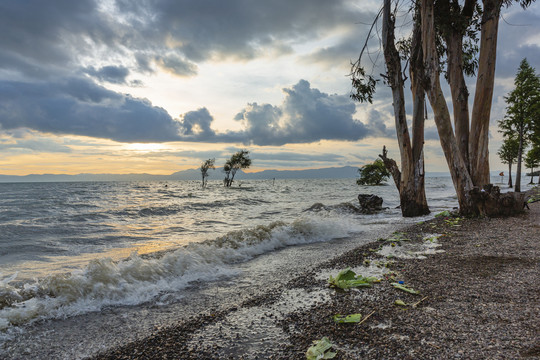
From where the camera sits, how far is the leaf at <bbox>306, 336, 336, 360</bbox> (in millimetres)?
2602

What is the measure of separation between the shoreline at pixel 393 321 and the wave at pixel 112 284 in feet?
5.90

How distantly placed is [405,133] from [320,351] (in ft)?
42.0

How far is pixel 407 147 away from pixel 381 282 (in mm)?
10303

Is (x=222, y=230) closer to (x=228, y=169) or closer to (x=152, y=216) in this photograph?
(x=152, y=216)

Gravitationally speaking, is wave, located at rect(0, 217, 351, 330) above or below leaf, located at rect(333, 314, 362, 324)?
below

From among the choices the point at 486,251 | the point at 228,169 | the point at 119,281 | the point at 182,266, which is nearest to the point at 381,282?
the point at 486,251

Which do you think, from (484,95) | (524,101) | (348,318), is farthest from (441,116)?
(524,101)

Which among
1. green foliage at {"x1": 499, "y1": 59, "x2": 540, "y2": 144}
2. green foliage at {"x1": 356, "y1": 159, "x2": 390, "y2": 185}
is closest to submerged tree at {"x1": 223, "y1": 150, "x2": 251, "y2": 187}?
green foliage at {"x1": 356, "y1": 159, "x2": 390, "y2": 185}

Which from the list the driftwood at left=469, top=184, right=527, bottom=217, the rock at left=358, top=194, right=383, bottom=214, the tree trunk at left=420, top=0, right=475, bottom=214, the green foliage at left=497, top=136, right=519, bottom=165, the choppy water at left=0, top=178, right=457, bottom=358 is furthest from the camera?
the green foliage at left=497, top=136, right=519, bottom=165

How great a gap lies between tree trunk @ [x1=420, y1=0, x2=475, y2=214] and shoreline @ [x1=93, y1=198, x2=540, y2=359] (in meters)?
6.23

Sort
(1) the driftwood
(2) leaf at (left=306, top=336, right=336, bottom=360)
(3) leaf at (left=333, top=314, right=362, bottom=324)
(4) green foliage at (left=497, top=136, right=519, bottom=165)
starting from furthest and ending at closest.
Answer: (4) green foliage at (left=497, top=136, right=519, bottom=165)
(1) the driftwood
(3) leaf at (left=333, top=314, right=362, bottom=324)
(2) leaf at (left=306, top=336, right=336, bottom=360)

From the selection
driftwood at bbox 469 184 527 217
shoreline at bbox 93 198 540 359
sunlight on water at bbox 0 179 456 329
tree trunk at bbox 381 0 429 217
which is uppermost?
tree trunk at bbox 381 0 429 217

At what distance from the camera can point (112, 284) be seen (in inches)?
212

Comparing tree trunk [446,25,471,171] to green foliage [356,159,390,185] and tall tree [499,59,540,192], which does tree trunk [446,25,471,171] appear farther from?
green foliage [356,159,390,185]
